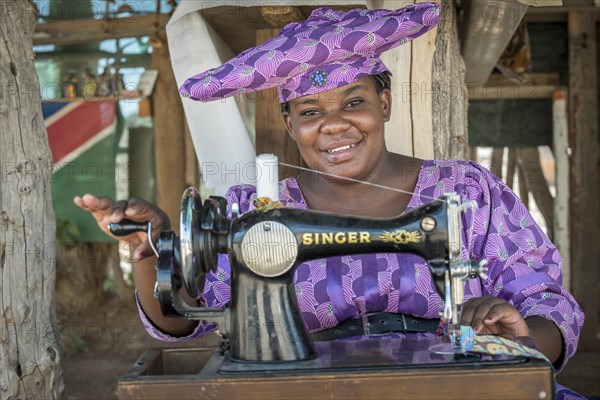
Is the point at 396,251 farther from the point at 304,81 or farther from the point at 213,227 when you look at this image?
the point at 304,81

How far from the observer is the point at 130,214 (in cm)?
190

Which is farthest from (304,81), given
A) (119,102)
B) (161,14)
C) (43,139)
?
(119,102)

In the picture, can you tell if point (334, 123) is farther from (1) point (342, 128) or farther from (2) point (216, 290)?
(2) point (216, 290)

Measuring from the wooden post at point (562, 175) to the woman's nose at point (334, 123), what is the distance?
444 cm

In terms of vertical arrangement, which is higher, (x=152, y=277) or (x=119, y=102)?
(x=119, y=102)

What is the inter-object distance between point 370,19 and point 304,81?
0.27m

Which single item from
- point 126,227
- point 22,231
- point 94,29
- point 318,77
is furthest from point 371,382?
point 94,29

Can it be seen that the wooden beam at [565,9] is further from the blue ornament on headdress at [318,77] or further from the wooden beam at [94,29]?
the blue ornament on headdress at [318,77]

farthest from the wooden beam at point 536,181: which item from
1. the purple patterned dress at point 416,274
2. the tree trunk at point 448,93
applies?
the purple patterned dress at point 416,274

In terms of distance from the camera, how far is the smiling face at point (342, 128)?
2549 mm

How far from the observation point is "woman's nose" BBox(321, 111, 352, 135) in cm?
255

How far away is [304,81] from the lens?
2.51 m

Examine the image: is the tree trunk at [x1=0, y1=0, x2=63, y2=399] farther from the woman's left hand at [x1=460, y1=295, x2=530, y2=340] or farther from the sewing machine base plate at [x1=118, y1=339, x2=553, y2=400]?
the woman's left hand at [x1=460, y1=295, x2=530, y2=340]

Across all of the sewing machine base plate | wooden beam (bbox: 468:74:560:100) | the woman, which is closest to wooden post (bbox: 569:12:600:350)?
wooden beam (bbox: 468:74:560:100)
